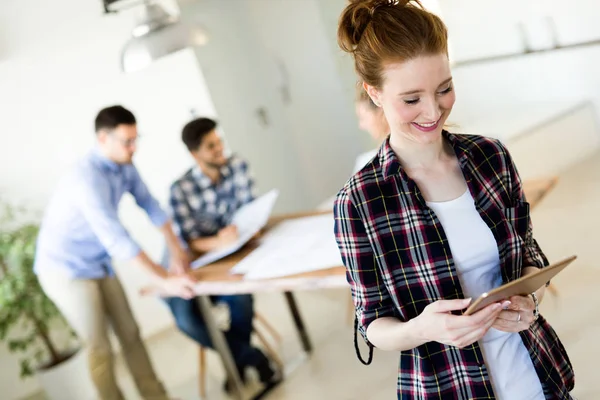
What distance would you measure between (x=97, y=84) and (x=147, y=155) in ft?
1.60

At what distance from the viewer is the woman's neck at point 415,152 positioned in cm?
119

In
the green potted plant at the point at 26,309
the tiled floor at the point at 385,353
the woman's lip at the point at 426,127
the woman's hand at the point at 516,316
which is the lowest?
the tiled floor at the point at 385,353

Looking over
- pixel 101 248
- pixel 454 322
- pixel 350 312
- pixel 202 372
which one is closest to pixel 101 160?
pixel 101 248

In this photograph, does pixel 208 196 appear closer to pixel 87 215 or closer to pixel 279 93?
pixel 87 215

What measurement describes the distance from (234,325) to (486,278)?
2322mm

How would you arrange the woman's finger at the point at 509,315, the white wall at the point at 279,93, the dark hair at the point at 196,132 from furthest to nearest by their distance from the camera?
the white wall at the point at 279,93 < the dark hair at the point at 196,132 < the woman's finger at the point at 509,315

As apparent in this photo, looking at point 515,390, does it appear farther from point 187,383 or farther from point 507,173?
point 187,383

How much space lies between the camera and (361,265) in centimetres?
113

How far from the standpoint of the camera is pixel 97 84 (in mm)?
4020

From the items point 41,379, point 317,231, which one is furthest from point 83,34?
point 317,231

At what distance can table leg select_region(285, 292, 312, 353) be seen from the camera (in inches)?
135

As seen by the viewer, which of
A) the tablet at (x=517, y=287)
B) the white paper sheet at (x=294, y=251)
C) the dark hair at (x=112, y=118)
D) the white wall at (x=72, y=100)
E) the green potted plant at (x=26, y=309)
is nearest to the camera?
the tablet at (x=517, y=287)

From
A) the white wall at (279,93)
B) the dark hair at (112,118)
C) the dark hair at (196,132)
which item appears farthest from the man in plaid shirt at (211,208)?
the white wall at (279,93)

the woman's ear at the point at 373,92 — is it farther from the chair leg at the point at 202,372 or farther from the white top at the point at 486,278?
the chair leg at the point at 202,372
